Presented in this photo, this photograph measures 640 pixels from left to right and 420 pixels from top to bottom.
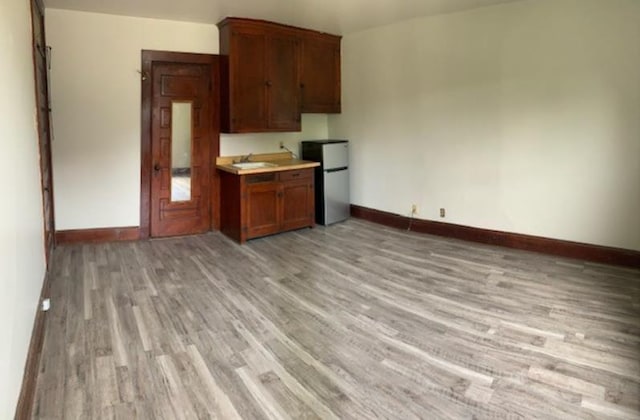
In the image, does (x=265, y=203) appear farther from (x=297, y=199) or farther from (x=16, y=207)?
(x=16, y=207)

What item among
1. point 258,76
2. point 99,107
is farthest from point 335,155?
point 99,107

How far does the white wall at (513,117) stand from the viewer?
13.3 ft

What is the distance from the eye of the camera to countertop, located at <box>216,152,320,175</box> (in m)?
5.20

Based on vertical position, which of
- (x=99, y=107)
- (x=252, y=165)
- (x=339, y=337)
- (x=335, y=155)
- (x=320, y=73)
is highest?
(x=320, y=73)

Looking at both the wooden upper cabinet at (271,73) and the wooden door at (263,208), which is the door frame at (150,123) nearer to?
the wooden upper cabinet at (271,73)

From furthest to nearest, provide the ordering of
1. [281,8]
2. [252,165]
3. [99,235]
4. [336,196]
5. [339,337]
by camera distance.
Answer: [336,196], [252,165], [99,235], [281,8], [339,337]

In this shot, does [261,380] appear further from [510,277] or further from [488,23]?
[488,23]

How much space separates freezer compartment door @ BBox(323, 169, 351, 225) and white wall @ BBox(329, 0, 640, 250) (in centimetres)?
41

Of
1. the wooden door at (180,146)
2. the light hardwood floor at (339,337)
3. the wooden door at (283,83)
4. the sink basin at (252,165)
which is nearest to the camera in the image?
the light hardwood floor at (339,337)

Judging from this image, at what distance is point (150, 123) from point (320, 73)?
7.89 ft

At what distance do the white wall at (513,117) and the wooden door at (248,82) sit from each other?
1493 mm

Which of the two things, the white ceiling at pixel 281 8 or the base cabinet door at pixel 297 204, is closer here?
the white ceiling at pixel 281 8

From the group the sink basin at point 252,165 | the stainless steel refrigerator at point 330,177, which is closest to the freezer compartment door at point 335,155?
the stainless steel refrigerator at point 330,177

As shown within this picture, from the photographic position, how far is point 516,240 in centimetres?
480
